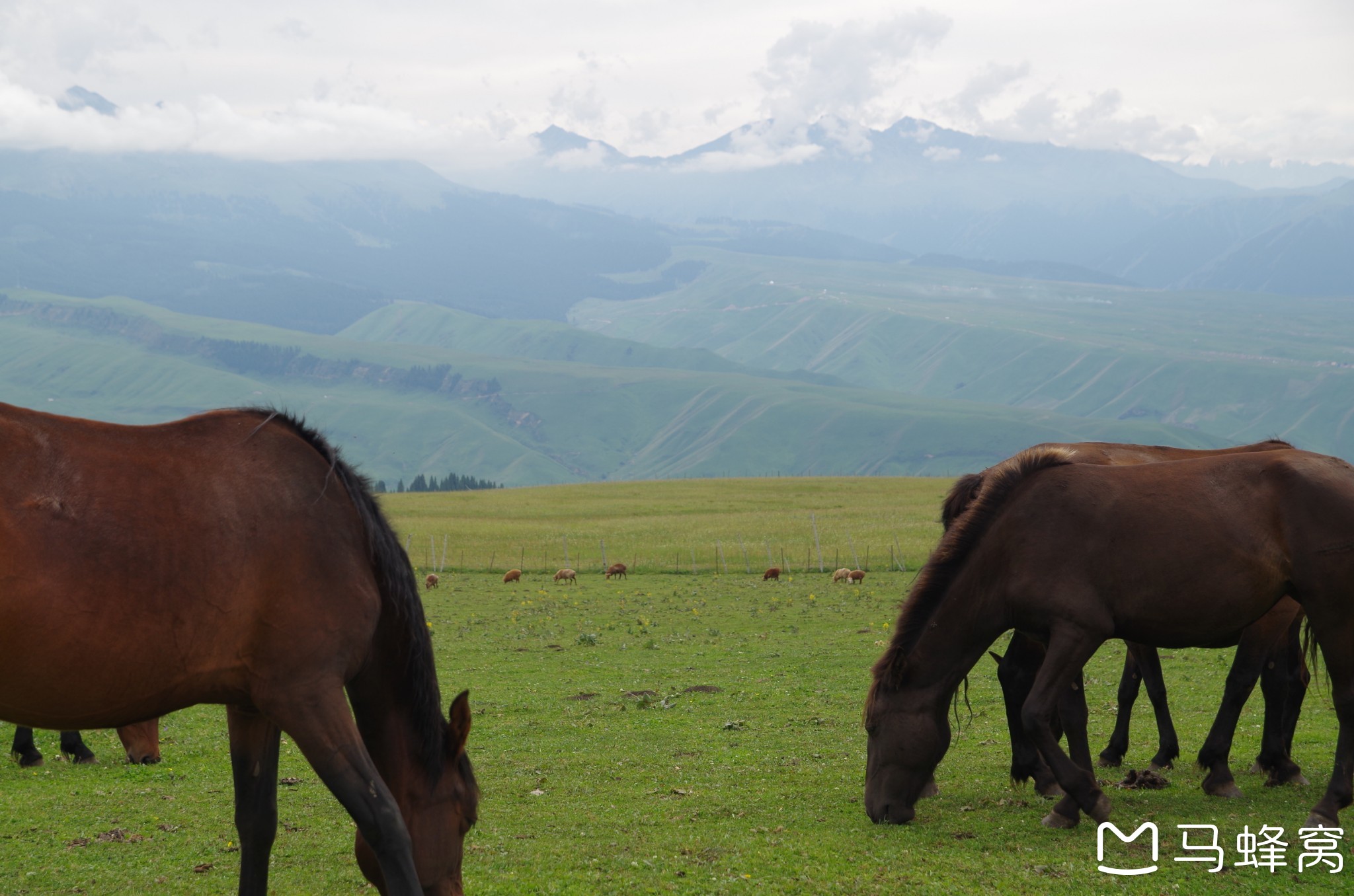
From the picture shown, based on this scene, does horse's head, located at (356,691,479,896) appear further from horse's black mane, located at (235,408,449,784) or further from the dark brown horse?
the dark brown horse

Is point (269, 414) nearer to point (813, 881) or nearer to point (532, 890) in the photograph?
point (532, 890)

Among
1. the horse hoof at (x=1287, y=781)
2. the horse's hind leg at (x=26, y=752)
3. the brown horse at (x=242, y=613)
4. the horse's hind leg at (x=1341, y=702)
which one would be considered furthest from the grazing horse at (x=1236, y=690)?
the horse's hind leg at (x=26, y=752)

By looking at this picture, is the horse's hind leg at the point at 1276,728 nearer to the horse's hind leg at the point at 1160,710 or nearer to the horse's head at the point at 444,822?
the horse's hind leg at the point at 1160,710

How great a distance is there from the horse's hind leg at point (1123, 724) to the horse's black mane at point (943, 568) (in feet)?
11.1

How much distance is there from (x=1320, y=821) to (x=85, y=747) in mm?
12557

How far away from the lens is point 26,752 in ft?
40.1

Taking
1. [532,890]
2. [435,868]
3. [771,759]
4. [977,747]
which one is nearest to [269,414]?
[435,868]

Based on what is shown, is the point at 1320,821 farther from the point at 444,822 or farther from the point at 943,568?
the point at 444,822

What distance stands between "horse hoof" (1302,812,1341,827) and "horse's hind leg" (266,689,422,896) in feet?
24.0

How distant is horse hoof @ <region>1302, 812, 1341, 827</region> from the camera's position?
8883mm

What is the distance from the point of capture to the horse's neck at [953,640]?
950 centimetres

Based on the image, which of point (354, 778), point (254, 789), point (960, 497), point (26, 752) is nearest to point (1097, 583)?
point (960, 497)

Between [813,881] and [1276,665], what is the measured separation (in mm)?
5681

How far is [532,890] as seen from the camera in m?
7.89
